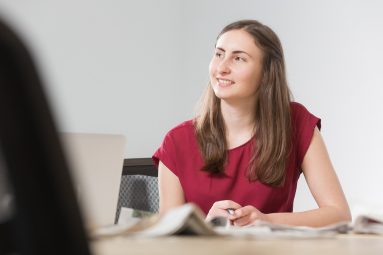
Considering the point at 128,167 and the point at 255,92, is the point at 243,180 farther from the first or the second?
the point at 128,167

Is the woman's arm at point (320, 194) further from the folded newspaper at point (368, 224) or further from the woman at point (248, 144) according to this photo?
the folded newspaper at point (368, 224)

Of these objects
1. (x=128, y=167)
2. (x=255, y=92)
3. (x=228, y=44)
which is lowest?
(x=128, y=167)

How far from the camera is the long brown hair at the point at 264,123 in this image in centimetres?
237

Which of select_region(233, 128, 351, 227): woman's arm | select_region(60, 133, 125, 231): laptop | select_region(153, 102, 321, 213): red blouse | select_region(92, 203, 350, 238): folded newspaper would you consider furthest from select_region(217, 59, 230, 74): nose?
select_region(92, 203, 350, 238): folded newspaper

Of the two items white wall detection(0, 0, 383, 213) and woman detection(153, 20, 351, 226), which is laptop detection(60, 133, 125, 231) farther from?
white wall detection(0, 0, 383, 213)

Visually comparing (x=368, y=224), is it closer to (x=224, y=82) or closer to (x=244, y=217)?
(x=244, y=217)

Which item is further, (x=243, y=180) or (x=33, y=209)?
(x=243, y=180)

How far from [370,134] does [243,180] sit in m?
1.71

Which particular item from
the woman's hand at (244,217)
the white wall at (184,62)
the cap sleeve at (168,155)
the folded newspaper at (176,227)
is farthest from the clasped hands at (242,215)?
the white wall at (184,62)

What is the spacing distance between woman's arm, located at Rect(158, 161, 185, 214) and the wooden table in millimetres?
1369

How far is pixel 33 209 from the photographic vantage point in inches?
17.9

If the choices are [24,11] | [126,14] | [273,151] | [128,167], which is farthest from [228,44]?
[126,14]

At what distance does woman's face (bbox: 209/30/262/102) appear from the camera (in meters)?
2.46

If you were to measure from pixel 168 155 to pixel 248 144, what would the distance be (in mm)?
282
